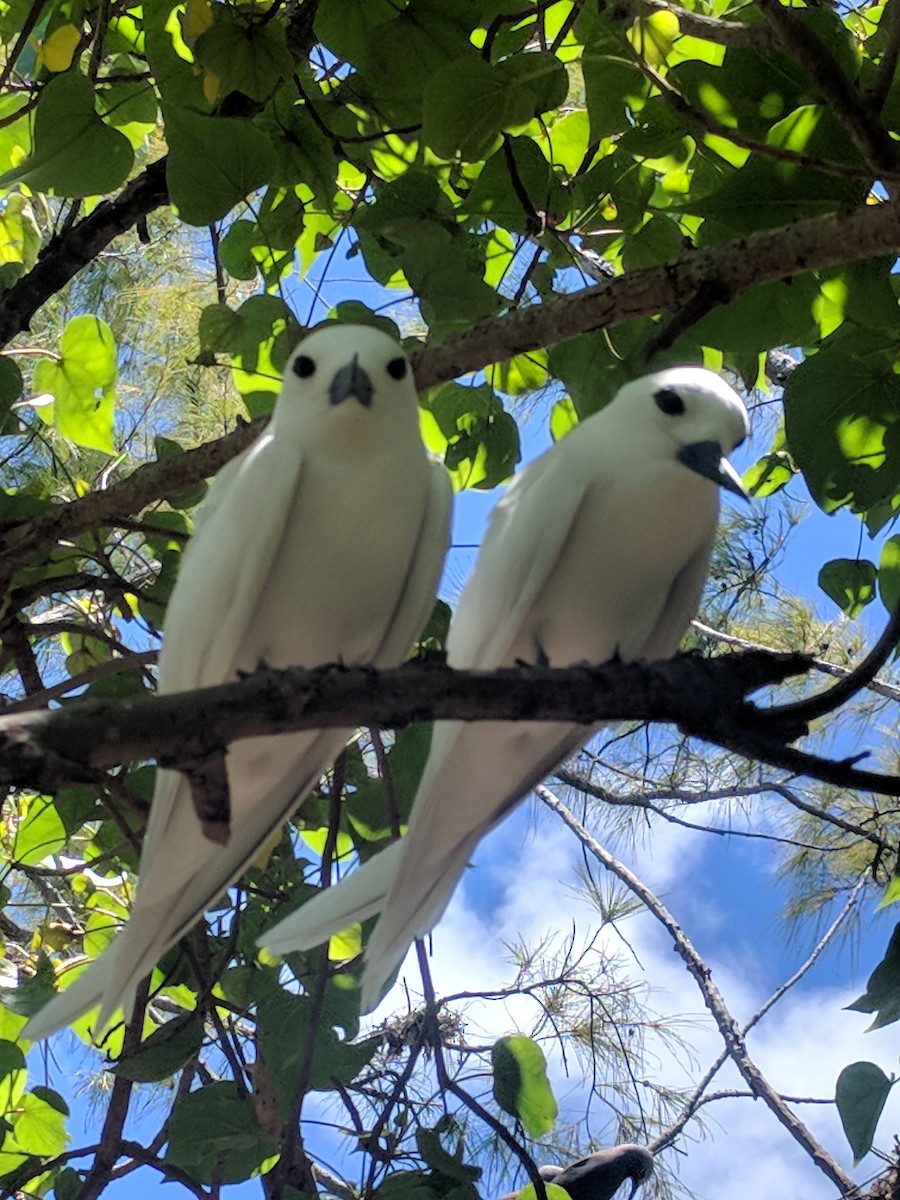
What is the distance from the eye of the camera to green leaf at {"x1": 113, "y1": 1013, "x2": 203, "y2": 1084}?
4.36 feet

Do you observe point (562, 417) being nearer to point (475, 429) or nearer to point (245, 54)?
point (475, 429)

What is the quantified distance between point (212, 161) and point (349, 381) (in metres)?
0.39

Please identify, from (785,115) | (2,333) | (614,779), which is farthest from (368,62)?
(614,779)

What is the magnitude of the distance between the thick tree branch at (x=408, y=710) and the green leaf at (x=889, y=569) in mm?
584

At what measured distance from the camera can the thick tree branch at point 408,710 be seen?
2.28 feet

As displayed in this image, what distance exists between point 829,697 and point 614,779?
7.64 ft

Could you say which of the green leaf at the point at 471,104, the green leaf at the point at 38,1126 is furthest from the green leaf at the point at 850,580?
the green leaf at the point at 38,1126

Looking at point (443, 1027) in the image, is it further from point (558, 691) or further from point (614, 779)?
point (558, 691)

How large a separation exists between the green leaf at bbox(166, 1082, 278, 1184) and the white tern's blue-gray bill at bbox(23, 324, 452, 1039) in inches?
10.8

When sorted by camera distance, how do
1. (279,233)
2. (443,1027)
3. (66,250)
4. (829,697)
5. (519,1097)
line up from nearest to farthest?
(829,697) → (519,1097) → (279,233) → (66,250) → (443,1027)

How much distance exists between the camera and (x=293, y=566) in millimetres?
1093

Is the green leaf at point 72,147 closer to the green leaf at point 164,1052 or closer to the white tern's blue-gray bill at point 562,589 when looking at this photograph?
the white tern's blue-gray bill at point 562,589

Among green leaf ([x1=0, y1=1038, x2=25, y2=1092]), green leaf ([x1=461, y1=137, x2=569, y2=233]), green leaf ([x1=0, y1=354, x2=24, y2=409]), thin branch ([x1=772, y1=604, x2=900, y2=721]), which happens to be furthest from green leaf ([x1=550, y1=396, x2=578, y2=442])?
green leaf ([x1=0, y1=1038, x2=25, y2=1092])

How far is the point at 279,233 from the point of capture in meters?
1.48
